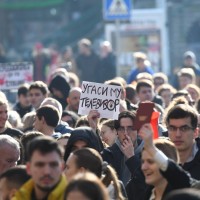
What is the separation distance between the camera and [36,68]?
34.2m

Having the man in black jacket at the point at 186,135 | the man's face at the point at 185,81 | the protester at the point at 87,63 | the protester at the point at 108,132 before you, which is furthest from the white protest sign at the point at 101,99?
the protester at the point at 87,63

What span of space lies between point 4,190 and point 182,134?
2.45 meters

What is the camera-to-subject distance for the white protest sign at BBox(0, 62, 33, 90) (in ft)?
68.7

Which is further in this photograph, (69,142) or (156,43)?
(156,43)

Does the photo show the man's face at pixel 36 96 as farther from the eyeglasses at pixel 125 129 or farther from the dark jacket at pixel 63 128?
the eyeglasses at pixel 125 129

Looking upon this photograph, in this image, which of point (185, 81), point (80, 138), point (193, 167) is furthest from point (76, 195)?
point (185, 81)

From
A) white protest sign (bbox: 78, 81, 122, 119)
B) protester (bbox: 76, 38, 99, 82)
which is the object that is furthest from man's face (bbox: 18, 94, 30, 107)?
protester (bbox: 76, 38, 99, 82)

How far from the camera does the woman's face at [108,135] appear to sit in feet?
43.7

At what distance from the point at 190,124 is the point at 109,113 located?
254 cm

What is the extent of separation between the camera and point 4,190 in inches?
350

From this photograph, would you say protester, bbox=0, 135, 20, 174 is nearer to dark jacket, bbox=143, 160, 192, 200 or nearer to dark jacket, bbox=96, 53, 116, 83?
dark jacket, bbox=143, 160, 192, 200

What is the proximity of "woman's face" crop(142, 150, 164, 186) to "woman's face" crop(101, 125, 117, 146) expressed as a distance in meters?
4.15

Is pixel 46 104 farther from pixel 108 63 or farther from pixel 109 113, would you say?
pixel 108 63

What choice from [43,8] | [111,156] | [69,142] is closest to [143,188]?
[69,142]
